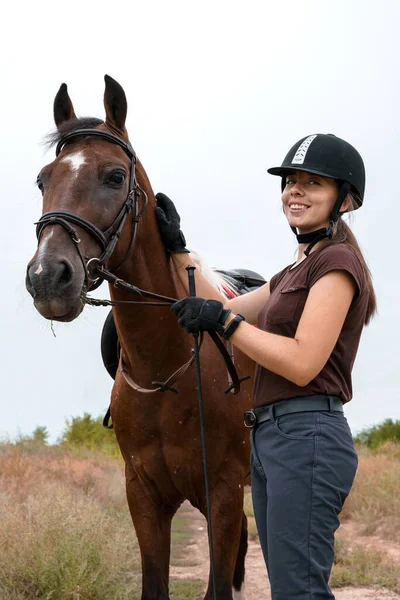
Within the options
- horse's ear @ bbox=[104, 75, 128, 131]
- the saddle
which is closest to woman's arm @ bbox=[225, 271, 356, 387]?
horse's ear @ bbox=[104, 75, 128, 131]

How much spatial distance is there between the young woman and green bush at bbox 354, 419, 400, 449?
1009 inches

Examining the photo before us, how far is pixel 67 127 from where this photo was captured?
158 inches

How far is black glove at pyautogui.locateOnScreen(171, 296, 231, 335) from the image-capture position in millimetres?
2936

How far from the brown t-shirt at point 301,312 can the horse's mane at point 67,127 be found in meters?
1.63

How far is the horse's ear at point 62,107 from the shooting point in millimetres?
4312

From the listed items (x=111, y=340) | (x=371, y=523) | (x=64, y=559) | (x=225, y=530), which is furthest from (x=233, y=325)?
(x=371, y=523)

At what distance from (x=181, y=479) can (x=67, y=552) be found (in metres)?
2.43

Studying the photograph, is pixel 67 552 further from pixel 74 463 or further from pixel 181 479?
pixel 74 463

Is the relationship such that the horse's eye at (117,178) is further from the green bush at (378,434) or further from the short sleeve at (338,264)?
the green bush at (378,434)

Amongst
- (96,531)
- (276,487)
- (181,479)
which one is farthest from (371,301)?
(96,531)

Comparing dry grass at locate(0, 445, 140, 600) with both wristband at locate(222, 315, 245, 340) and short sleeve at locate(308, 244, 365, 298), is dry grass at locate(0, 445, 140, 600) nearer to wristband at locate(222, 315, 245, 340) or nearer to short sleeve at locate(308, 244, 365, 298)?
wristband at locate(222, 315, 245, 340)

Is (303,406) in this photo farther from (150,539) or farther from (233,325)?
(150,539)

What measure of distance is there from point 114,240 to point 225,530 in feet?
5.59

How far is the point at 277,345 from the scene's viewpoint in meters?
2.75
